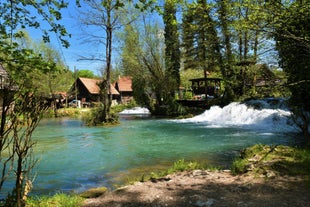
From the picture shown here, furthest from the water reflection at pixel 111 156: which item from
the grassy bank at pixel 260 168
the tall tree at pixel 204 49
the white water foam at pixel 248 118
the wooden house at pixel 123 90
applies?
the wooden house at pixel 123 90

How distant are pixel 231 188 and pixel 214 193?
1.40 ft

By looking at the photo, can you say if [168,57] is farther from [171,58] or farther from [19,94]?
[19,94]

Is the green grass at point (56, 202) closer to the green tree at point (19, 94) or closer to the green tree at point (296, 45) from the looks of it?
the green tree at point (19, 94)

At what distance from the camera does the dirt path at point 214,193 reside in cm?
441

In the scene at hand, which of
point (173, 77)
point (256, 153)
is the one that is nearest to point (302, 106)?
point (256, 153)

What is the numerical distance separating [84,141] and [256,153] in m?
8.94

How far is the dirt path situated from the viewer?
4.41 m

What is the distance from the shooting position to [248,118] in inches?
797

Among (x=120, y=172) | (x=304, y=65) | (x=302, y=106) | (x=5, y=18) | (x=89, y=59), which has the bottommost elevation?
(x=120, y=172)

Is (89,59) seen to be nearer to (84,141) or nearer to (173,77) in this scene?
(84,141)

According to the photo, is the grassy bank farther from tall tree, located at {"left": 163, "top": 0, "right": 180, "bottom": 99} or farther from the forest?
tall tree, located at {"left": 163, "top": 0, "right": 180, "bottom": 99}

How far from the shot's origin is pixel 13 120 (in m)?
3.85

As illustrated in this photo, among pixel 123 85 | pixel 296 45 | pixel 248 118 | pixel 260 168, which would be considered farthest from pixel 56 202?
pixel 123 85

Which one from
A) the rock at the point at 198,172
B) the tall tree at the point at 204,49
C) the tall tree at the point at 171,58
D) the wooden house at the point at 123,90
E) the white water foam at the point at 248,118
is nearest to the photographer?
the rock at the point at 198,172
